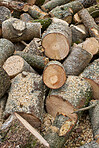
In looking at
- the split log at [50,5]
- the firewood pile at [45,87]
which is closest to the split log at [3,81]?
the firewood pile at [45,87]

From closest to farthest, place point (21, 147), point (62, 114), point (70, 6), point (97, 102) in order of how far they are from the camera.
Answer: point (21, 147), point (62, 114), point (97, 102), point (70, 6)

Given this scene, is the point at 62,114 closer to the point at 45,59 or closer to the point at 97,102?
the point at 97,102

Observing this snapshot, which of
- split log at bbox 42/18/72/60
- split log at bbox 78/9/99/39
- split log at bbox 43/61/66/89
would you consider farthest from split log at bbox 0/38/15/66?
split log at bbox 78/9/99/39

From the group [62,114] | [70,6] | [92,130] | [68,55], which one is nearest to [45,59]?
[68,55]

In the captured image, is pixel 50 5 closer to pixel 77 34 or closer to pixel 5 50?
pixel 77 34

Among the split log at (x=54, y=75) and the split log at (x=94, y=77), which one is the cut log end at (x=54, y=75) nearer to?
the split log at (x=54, y=75)
